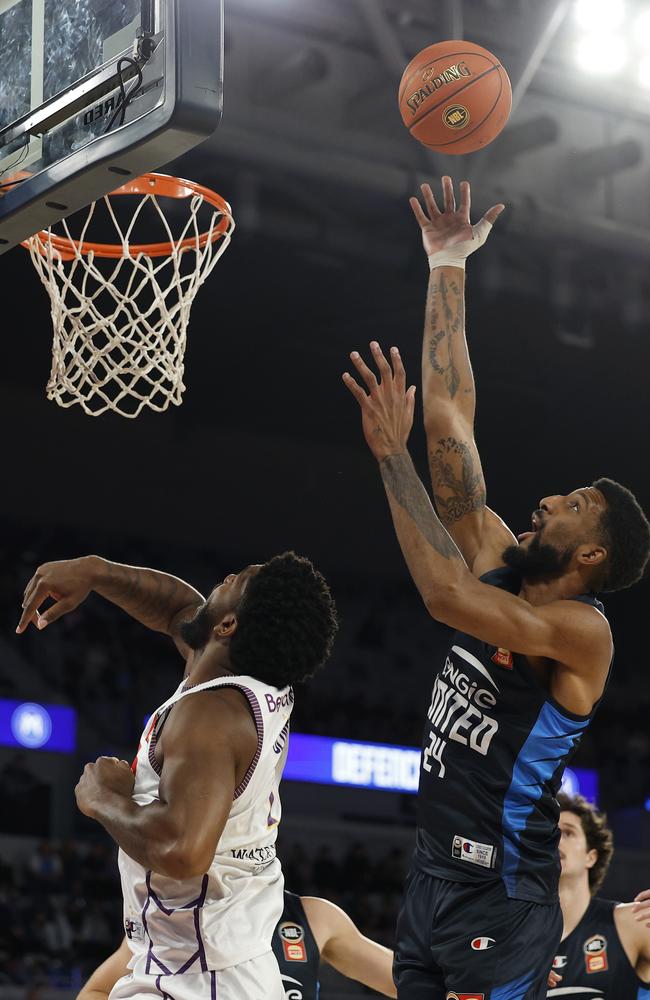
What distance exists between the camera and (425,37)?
7055 mm

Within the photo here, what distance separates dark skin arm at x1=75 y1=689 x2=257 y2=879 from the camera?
254 centimetres

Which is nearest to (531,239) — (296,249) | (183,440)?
(296,249)

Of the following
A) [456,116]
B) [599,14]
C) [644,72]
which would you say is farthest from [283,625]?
[644,72]

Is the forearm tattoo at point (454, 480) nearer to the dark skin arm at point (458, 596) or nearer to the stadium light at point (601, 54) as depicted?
the dark skin arm at point (458, 596)

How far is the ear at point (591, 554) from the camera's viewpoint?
3.40 meters

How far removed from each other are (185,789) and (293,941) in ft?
7.03

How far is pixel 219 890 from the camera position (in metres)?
2.76

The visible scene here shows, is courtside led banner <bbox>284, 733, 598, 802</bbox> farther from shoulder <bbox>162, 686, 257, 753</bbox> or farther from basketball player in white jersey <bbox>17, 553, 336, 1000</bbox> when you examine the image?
shoulder <bbox>162, 686, 257, 753</bbox>

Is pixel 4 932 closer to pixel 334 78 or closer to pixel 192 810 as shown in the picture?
pixel 334 78

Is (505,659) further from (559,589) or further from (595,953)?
(595,953)

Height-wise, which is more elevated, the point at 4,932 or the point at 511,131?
the point at 511,131

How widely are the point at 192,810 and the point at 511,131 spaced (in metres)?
5.90

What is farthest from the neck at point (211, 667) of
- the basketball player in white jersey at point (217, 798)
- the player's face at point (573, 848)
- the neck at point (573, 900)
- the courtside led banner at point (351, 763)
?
the courtside led banner at point (351, 763)

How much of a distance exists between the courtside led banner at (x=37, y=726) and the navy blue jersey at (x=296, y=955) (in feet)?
22.7
